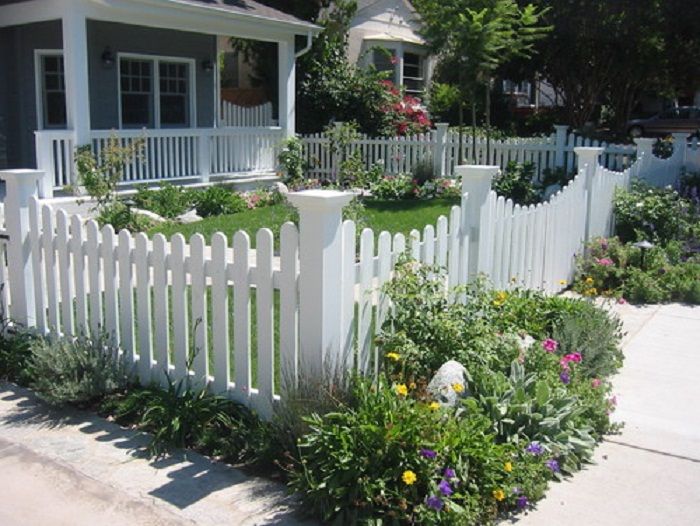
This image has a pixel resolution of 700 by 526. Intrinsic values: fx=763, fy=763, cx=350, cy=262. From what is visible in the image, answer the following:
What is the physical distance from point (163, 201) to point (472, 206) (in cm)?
765

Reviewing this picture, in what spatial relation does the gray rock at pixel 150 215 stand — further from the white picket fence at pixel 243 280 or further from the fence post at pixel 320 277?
the fence post at pixel 320 277

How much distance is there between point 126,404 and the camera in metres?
4.51

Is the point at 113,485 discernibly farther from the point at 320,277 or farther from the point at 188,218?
the point at 188,218

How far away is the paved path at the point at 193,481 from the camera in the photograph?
11.5 ft

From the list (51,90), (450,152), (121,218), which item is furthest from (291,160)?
(121,218)

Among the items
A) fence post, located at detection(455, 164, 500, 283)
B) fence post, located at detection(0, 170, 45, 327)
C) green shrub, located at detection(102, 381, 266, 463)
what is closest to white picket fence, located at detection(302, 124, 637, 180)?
fence post, located at detection(455, 164, 500, 283)

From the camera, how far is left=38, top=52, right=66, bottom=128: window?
46.5 feet

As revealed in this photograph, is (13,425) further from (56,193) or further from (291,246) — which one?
(56,193)

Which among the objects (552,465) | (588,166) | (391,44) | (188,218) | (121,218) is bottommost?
(552,465)

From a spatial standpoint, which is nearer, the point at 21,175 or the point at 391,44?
the point at 21,175

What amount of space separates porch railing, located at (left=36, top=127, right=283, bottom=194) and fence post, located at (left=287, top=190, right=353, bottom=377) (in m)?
8.38

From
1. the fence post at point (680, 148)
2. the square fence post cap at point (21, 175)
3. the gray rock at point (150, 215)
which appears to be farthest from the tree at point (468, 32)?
the square fence post cap at point (21, 175)

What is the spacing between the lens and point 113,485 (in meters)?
3.76

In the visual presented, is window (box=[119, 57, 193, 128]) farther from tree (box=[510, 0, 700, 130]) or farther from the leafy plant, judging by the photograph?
tree (box=[510, 0, 700, 130])
